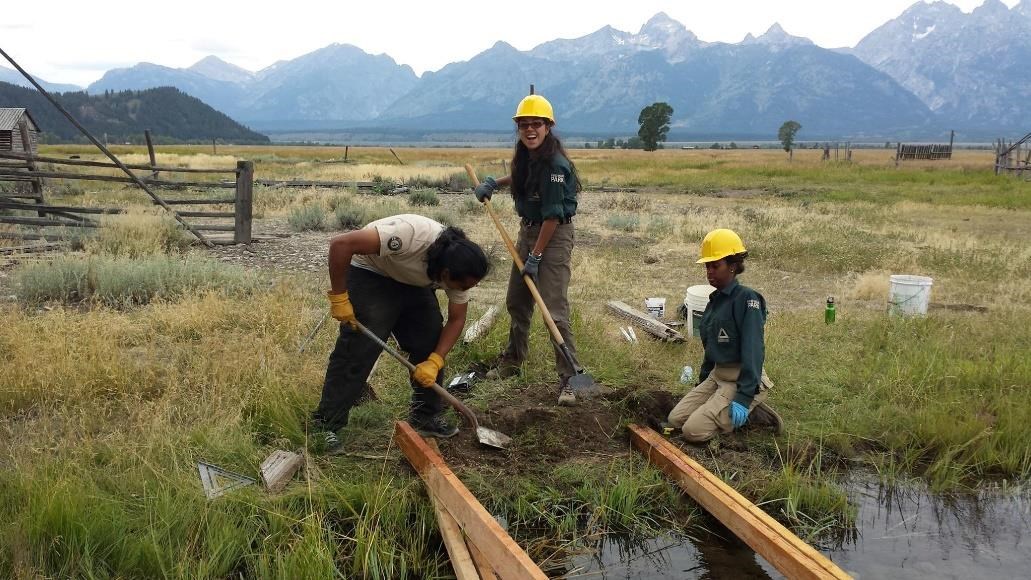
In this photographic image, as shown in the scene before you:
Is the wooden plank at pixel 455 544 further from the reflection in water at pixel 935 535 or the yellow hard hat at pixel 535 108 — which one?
the yellow hard hat at pixel 535 108

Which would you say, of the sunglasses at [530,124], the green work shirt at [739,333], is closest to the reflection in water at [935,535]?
the green work shirt at [739,333]

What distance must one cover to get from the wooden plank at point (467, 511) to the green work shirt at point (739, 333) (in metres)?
1.71

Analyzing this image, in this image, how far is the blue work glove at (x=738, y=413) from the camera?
13.0ft

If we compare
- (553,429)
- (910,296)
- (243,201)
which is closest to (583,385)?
(553,429)

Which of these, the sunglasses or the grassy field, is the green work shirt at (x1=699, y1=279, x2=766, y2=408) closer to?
the grassy field

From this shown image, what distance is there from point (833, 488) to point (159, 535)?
3182 millimetres

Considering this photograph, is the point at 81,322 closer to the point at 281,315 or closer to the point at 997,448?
the point at 281,315

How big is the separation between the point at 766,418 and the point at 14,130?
21.5 meters

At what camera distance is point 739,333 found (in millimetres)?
4105

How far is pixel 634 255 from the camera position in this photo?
10.9 metres

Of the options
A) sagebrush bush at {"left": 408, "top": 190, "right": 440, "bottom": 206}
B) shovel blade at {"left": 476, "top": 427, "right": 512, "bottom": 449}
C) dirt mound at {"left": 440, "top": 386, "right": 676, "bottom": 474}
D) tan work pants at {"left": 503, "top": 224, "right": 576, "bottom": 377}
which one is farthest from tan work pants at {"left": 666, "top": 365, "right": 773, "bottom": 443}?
sagebrush bush at {"left": 408, "top": 190, "right": 440, "bottom": 206}

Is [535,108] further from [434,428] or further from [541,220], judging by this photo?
[434,428]

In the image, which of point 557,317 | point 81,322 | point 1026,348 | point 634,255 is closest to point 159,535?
point 557,317

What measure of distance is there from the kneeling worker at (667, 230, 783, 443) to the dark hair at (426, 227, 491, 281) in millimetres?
1330
